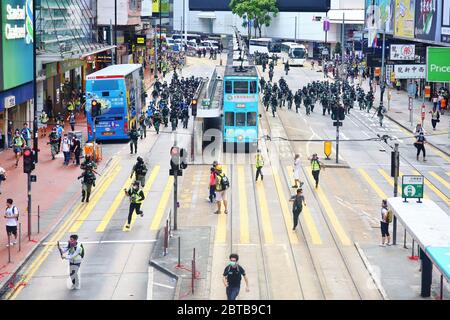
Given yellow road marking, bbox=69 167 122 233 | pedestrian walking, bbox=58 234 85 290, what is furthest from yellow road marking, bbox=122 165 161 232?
pedestrian walking, bbox=58 234 85 290

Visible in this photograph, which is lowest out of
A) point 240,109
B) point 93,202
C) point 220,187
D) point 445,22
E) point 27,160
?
point 93,202

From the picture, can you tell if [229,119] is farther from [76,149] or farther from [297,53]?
[297,53]

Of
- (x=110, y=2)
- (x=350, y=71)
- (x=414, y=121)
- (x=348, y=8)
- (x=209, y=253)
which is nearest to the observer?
(x=209, y=253)

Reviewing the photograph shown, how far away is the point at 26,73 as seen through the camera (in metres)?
47.8

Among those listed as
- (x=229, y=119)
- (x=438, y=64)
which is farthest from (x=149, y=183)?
(x=438, y=64)

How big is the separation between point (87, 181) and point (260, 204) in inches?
244

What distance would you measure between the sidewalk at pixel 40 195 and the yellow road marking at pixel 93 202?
64 centimetres

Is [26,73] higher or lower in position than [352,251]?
higher

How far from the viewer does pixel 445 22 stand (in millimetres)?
A: 66188

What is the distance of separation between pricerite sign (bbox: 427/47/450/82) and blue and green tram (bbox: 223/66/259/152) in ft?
51.1

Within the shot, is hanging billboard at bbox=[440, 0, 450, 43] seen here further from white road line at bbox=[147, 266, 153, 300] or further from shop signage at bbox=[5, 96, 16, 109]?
white road line at bbox=[147, 266, 153, 300]
